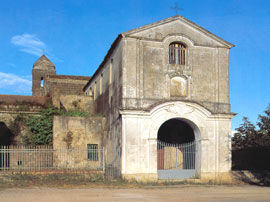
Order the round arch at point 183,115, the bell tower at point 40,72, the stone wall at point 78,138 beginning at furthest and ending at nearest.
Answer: the bell tower at point 40,72
the stone wall at point 78,138
the round arch at point 183,115

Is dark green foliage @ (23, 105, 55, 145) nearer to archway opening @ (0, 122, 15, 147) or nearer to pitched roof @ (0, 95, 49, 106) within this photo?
archway opening @ (0, 122, 15, 147)

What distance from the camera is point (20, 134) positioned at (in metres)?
24.8

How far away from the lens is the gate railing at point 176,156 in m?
21.4

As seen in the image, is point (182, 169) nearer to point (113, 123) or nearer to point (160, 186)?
point (160, 186)

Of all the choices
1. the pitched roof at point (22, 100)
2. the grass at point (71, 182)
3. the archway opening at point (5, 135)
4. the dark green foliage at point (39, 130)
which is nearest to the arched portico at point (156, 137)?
the grass at point (71, 182)

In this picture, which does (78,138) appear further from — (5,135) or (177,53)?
(177,53)

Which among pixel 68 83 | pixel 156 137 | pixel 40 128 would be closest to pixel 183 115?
pixel 156 137

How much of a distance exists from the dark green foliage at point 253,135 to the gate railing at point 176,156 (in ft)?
11.2

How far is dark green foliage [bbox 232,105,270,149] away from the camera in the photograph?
19938mm

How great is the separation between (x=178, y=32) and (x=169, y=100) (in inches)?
166

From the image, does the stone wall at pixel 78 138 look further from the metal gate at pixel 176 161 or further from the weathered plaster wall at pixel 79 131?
the metal gate at pixel 176 161

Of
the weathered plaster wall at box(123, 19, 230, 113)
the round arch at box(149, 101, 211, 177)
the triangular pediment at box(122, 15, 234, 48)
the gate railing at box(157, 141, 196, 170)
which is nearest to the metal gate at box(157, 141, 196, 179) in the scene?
the gate railing at box(157, 141, 196, 170)

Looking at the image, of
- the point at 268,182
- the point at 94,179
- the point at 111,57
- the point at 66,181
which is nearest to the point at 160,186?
the point at 94,179

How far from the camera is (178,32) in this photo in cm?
2120
